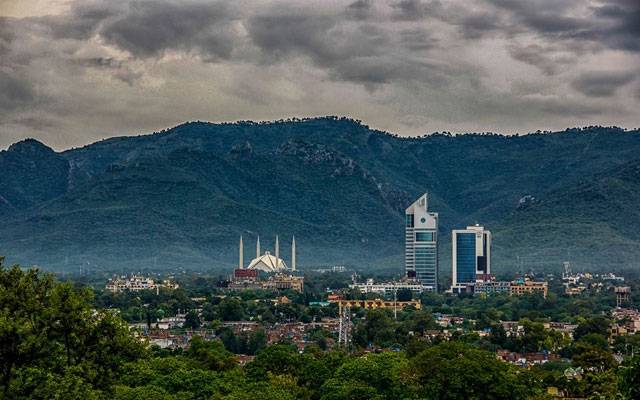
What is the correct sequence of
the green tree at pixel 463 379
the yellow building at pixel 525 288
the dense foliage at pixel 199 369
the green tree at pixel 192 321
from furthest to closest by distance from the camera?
the yellow building at pixel 525 288 → the green tree at pixel 192 321 → the green tree at pixel 463 379 → the dense foliage at pixel 199 369

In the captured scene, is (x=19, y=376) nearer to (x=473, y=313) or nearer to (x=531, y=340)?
(x=531, y=340)

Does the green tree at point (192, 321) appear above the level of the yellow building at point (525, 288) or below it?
below

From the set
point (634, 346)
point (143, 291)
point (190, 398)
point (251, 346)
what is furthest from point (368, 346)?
point (143, 291)

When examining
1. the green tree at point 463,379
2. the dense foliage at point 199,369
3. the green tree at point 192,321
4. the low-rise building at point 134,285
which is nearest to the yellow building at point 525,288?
the low-rise building at point 134,285

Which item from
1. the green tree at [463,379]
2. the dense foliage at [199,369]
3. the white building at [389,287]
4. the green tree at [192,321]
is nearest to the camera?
the dense foliage at [199,369]

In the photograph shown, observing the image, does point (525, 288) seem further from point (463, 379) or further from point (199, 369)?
point (463, 379)

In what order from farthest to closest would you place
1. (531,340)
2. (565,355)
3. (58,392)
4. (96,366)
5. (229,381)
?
(531,340)
(565,355)
(229,381)
(96,366)
(58,392)

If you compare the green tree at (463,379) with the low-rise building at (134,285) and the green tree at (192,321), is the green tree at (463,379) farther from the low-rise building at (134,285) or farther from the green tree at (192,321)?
the low-rise building at (134,285)

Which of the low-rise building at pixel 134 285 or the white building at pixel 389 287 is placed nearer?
the low-rise building at pixel 134 285

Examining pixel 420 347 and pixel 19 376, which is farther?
pixel 420 347

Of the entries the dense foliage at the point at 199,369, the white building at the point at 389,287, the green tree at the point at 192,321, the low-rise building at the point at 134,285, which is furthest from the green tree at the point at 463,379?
the white building at the point at 389,287

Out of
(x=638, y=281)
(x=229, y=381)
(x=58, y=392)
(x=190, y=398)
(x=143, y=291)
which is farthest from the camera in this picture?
(x=638, y=281)
